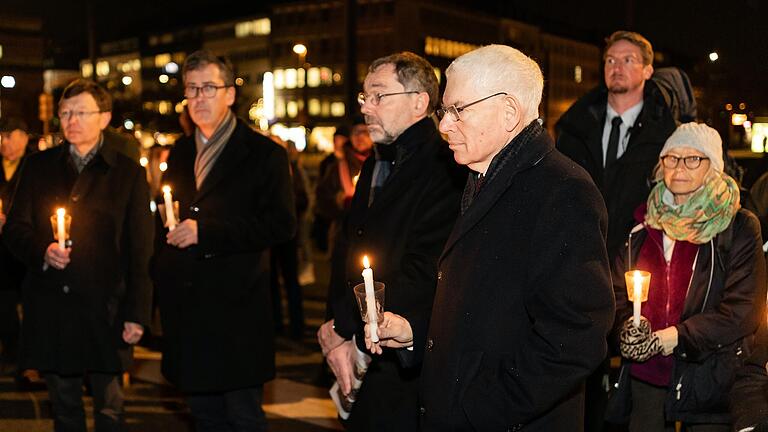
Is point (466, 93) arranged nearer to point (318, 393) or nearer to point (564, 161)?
point (564, 161)

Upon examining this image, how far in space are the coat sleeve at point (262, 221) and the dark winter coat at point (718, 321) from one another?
7.27 ft

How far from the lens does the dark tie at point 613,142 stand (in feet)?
16.8

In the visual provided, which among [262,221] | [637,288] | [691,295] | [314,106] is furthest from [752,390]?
[314,106]

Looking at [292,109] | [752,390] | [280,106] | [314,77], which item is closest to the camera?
[752,390]

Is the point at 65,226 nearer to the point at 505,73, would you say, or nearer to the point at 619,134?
the point at 505,73

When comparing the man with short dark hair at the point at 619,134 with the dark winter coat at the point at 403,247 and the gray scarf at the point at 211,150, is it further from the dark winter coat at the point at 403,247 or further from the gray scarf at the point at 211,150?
the gray scarf at the point at 211,150

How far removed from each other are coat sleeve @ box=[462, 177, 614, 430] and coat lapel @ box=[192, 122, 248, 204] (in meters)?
2.66

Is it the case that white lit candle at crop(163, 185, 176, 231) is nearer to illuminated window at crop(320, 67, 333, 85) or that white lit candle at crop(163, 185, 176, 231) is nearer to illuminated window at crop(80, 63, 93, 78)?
illuminated window at crop(80, 63, 93, 78)

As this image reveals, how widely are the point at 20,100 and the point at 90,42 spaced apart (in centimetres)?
489

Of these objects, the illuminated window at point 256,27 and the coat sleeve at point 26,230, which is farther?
the illuminated window at point 256,27

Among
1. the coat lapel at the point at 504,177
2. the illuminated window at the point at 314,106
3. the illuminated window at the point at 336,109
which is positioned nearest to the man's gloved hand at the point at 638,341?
the coat lapel at the point at 504,177

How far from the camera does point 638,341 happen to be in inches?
155

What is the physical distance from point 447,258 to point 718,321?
1880mm

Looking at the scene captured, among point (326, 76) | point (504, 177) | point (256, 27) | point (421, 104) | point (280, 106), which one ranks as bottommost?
point (504, 177)
